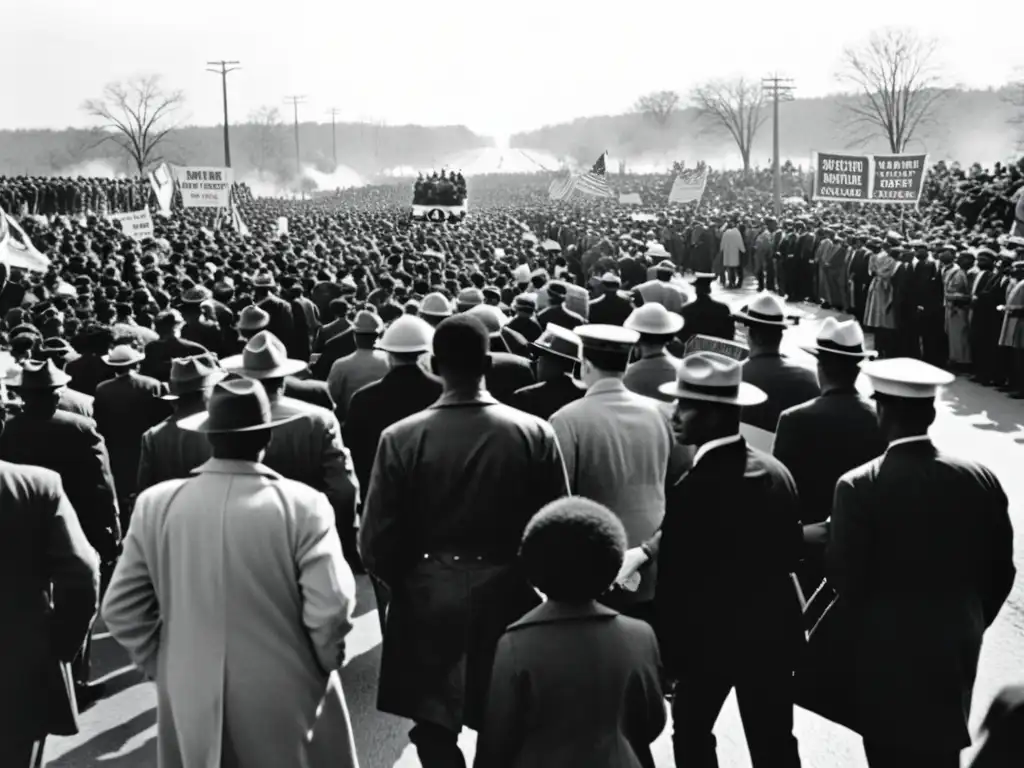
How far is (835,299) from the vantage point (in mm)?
23562

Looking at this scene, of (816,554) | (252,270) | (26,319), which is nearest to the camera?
(816,554)

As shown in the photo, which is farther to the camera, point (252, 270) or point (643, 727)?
point (252, 270)

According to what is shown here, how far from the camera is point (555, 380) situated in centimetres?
640

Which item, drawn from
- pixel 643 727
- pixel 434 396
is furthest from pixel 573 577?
pixel 434 396

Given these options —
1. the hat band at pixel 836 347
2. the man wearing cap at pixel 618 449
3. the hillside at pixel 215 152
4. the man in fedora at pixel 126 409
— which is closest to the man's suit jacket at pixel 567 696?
the man wearing cap at pixel 618 449

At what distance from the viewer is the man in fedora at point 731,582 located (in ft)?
13.5

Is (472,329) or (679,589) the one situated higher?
(472,329)

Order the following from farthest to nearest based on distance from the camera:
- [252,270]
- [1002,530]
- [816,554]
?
1. [252,270]
2. [816,554]
3. [1002,530]

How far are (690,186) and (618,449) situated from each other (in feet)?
95.8

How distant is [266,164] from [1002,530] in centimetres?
16648

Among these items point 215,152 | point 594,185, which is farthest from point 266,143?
point 594,185

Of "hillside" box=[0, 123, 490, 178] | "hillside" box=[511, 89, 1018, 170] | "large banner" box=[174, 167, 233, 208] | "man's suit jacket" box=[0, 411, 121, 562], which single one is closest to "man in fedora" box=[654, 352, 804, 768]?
"man's suit jacket" box=[0, 411, 121, 562]

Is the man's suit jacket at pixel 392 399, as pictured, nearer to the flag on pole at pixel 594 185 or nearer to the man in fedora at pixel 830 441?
the man in fedora at pixel 830 441

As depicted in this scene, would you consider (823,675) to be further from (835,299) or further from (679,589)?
(835,299)
